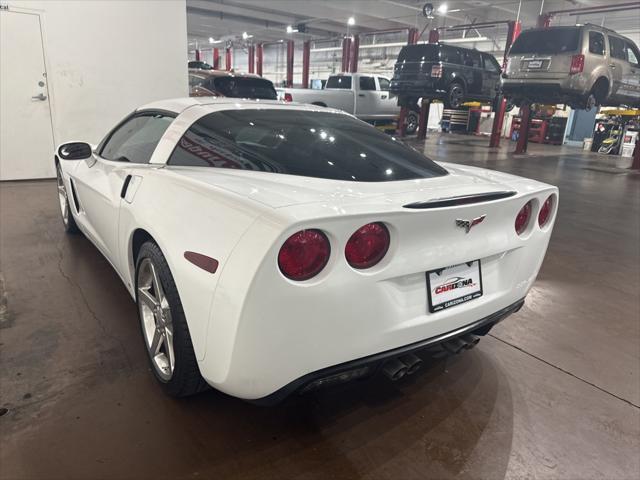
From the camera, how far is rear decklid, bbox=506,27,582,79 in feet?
29.7

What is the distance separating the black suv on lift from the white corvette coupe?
9404 mm

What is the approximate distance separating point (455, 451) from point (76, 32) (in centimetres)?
718

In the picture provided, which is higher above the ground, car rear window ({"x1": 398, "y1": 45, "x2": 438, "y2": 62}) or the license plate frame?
car rear window ({"x1": 398, "y1": 45, "x2": 438, "y2": 62})

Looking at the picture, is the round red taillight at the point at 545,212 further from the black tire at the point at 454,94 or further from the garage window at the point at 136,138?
the black tire at the point at 454,94

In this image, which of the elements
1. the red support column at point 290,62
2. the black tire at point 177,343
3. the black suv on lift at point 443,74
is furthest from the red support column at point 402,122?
the black tire at point 177,343

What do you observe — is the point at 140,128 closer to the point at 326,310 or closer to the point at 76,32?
the point at 326,310

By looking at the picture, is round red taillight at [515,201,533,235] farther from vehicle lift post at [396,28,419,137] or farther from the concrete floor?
vehicle lift post at [396,28,419,137]

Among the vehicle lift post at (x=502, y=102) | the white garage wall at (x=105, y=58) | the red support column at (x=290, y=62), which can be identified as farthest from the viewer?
the red support column at (x=290, y=62)

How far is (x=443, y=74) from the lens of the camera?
1091cm

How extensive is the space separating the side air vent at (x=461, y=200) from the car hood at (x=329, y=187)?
0.03m

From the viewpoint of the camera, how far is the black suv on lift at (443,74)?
35.9 ft

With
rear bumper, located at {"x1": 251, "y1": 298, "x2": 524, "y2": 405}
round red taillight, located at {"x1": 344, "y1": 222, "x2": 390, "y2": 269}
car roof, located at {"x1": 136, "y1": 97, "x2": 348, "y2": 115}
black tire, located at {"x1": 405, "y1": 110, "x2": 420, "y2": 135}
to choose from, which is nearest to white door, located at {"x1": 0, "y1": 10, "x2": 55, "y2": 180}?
car roof, located at {"x1": 136, "y1": 97, "x2": 348, "y2": 115}

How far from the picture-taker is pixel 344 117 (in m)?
2.67

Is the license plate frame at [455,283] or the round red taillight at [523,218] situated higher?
the round red taillight at [523,218]
